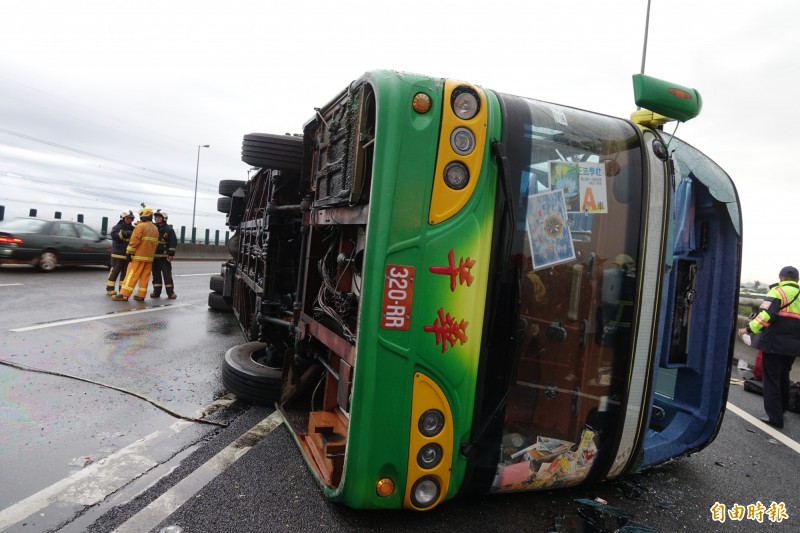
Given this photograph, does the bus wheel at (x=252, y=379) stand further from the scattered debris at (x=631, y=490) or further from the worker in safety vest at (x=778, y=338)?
the worker in safety vest at (x=778, y=338)

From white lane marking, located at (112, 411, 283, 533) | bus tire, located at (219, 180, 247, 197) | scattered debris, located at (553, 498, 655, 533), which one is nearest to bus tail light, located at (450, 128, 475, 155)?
scattered debris, located at (553, 498, 655, 533)

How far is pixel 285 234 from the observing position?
14.8 ft

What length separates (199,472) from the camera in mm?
2912

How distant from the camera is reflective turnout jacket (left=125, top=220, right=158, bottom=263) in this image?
9.46 meters

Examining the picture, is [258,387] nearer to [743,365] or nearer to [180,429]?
[180,429]

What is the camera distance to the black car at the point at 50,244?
1183 centimetres

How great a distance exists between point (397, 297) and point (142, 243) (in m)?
8.79

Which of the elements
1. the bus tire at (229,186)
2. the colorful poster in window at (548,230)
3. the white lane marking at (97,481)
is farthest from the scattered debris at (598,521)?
the bus tire at (229,186)

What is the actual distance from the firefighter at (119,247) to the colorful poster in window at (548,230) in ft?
31.0

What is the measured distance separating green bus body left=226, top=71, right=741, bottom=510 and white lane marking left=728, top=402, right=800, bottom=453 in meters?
2.79

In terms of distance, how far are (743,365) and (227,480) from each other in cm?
879

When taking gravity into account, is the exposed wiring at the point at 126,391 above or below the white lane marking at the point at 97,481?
above

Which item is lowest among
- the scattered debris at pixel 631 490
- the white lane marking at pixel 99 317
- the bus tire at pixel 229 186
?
the scattered debris at pixel 631 490

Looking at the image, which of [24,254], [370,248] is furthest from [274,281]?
[24,254]
